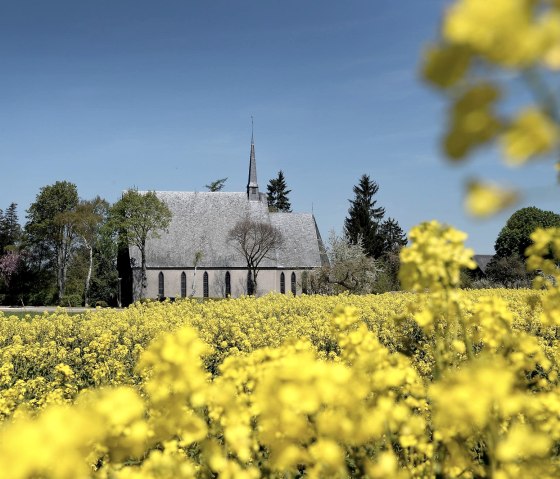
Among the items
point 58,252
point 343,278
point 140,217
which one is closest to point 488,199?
Result: point 343,278

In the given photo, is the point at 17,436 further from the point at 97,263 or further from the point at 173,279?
the point at 97,263

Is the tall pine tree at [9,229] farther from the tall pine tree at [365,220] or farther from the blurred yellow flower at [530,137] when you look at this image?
the blurred yellow flower at [530,137]

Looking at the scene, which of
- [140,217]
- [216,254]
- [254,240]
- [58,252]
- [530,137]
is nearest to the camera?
[530,137]

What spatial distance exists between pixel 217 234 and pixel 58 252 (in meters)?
17.6

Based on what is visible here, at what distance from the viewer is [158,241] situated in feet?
164

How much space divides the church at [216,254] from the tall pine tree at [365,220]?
910 centimetres

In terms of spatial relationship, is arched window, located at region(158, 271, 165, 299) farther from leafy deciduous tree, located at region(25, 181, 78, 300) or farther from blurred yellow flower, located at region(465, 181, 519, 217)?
blurred yellow flower, located at region(465, 181, 519, 217)

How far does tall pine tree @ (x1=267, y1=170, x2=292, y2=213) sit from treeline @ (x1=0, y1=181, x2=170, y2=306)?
A: 26.8 m

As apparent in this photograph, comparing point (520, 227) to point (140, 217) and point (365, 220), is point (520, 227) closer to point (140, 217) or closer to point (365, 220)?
point (365, 220)

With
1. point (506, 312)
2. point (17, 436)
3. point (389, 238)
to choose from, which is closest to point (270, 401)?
point (17, 436)

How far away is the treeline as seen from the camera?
5344 centimetres

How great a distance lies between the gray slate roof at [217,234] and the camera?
163 ft

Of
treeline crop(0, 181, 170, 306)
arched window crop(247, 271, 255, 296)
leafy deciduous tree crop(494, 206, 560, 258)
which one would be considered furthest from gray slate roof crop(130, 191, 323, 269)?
leafy deciduous tree crop(494, 206, 560, 258)

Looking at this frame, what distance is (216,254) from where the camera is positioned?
50.1 metres
